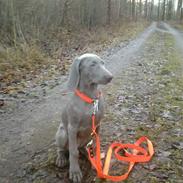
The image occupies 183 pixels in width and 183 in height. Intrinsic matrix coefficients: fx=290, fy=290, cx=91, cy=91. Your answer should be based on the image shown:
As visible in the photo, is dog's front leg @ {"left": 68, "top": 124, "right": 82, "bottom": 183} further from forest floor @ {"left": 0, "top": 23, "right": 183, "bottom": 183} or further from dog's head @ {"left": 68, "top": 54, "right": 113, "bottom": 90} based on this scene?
dog's head @ {"left": 68, "top": 54, "right": 113, "bottom": 90}

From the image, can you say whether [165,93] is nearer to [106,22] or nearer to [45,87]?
[45,87]

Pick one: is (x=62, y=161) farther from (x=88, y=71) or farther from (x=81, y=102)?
(x=88, y=71)

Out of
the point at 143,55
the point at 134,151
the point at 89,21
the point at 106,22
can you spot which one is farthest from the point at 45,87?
the point at 106,22

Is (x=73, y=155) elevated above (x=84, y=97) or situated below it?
below

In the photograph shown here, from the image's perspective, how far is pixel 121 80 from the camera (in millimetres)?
8664

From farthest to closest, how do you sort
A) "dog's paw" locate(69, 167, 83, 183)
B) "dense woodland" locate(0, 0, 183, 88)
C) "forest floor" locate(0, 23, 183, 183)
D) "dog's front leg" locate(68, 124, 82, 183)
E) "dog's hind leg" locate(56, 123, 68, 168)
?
1. "dense woodland" locate(0, 0, 183, 88)
2. "forest floor" locate(0, 23, 183, 183)
3. "dog's hind leg" locate(56, 123, 68, 168)
4. "dog's paw" locate(69, 167, 83, 183)
5. "dog's front leg" locate(68, 124, 82, 183)

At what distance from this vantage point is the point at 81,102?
3.36m

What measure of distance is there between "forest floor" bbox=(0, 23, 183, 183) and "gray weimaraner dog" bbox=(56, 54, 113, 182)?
475 millimetres

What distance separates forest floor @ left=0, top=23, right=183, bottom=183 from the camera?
149 inches

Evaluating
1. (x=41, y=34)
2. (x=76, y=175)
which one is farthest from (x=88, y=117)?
(x=41, y=34)

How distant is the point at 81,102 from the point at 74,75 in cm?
32

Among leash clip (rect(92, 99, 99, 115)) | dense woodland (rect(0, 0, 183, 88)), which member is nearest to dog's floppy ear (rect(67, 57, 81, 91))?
leash clip (rect(92, 99, 99, 115))

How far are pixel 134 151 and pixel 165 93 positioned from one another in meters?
3.28

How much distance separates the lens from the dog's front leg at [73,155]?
3.37 metres
